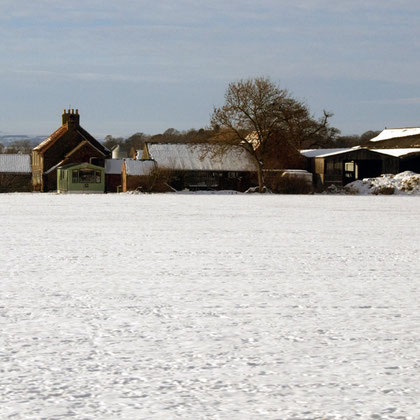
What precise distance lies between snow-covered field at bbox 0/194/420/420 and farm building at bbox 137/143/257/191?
5518cm

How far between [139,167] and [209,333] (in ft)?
204

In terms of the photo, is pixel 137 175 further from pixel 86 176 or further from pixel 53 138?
pixel 53 138

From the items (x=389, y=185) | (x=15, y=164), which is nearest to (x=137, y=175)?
(x=15, y=164)

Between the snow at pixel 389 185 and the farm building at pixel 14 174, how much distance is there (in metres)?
35.3

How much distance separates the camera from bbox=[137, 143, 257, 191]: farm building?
72.1 meters

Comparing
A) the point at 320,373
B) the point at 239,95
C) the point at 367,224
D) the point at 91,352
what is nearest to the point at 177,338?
the point at 91,352

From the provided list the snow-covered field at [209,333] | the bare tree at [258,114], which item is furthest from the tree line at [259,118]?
the snow-covered field at [209,333]

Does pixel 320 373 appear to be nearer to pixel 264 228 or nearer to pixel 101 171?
pixel 264 228

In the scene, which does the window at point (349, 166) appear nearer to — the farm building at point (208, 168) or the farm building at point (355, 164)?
the farm building at point (355, 164)

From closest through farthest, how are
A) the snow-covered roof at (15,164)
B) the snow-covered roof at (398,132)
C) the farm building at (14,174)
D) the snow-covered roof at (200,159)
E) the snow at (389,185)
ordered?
the snow at (389,185) < the snow-covered roof at (200,159) < the farm building at (14,174) < the snow-covered roof at (15,164) < the snow-covered roof at (398,132)

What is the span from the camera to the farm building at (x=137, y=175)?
67.6 meters

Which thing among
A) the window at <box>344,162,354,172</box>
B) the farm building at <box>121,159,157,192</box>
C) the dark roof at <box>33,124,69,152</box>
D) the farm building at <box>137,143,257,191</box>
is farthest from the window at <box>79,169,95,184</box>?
the window at <box>344,162,354,172</box>

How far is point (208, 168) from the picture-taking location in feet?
240

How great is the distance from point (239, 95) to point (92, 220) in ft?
135
